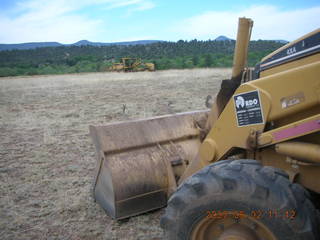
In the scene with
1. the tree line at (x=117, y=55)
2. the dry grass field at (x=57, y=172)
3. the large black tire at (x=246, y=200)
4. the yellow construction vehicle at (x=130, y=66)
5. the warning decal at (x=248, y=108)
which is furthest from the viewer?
the tree line at (x=117, y=55)

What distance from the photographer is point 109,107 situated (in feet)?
32.6

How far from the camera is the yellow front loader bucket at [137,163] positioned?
3.33 meters

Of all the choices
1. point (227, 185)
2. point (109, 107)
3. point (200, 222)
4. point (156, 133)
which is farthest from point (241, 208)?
point (109, 107)

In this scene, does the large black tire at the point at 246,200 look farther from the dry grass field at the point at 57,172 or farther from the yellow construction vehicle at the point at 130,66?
the yellow construction vehicle at the point at 130,66

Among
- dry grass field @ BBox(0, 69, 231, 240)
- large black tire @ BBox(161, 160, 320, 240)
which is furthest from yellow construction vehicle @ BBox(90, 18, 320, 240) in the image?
dry grass field @ BBox(0, 69, 231, 240)

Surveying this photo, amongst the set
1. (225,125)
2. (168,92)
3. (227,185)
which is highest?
(225,125)

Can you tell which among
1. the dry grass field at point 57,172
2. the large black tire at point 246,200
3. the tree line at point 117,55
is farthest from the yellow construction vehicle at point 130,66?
the large black tire at point 246,200

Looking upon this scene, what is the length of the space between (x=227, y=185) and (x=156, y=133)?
1796 mm

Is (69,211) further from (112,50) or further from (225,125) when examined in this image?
(112,50)

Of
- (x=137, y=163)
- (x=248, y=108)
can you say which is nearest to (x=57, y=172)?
(x=137, y=163)

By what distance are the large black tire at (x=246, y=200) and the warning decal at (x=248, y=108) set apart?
0.31 metres

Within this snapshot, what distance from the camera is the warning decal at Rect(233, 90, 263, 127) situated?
2.26 meters

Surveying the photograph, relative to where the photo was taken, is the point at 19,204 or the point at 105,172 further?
the point at 19,204

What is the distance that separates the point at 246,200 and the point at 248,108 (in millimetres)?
618
